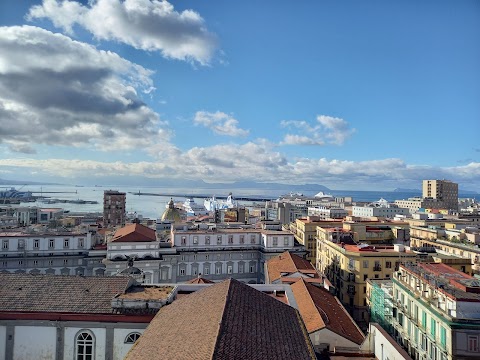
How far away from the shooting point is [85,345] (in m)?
18.2

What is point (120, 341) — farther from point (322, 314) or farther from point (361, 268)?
point (361, 268)

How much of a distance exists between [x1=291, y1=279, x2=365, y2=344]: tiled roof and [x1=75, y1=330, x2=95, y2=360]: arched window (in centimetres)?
1246

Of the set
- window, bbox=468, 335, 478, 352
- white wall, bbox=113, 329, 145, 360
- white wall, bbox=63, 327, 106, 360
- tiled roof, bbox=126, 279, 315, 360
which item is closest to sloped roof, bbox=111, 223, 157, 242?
white wall, bbox=63, 327, 106, 360

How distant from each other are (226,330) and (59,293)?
1120 centimetres

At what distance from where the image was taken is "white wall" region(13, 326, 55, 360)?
1803cm

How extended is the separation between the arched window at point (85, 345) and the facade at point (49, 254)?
32653 mm

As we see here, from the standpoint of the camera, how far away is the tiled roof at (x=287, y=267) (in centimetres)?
3981

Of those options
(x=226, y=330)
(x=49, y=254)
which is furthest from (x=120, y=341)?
(x=49, y=254)

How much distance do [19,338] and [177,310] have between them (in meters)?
7.90

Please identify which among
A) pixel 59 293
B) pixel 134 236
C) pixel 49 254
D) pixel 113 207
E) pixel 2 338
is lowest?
pixel 49 254

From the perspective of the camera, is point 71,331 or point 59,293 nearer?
point 71,331

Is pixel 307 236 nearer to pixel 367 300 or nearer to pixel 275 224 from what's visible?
pixel 275 224

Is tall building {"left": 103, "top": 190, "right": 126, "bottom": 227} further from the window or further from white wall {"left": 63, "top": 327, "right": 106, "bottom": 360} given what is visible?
the window

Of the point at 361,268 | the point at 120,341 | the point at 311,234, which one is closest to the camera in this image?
the point at 120,341
